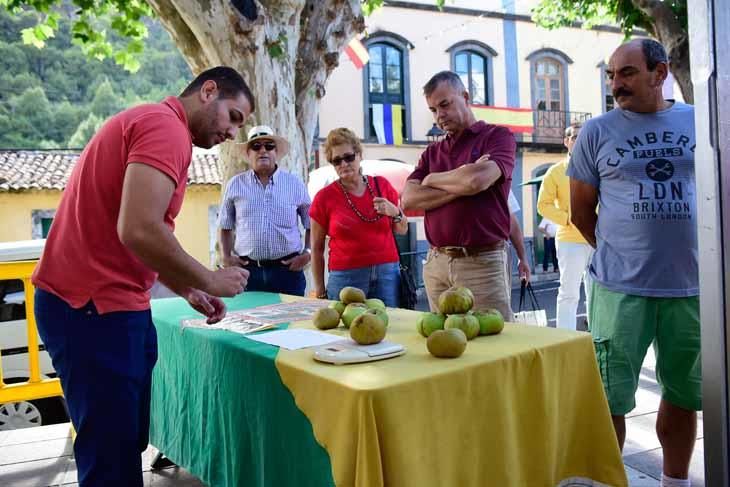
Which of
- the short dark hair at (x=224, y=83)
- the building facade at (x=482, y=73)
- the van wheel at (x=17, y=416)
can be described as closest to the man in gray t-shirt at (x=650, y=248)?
the short dark hair at (x=224, y=83)

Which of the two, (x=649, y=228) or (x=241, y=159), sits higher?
(x=241, y=159)

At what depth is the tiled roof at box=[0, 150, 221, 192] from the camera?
1677 centimetres

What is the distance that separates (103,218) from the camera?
7.06 feet

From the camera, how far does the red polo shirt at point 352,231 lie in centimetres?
445

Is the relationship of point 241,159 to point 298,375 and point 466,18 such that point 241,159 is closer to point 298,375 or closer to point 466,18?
point 298,375

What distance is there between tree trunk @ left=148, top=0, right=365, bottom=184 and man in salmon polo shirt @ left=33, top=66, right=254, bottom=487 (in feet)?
12.3

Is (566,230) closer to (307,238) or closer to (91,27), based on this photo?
(307,238)

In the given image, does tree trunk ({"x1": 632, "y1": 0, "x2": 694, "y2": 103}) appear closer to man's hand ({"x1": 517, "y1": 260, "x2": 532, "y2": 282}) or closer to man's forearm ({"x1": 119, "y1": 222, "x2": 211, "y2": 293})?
man's hand ({"x1": 517, "y1": 260, "x2": 532, "y2": 282})

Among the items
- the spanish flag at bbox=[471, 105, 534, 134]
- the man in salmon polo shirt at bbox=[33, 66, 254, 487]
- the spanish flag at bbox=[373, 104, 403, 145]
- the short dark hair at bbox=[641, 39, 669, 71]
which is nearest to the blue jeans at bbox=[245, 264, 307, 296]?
the man in salmon polo shirt at bbox=[33, 66, 254, 487]

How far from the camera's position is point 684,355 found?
108 inches

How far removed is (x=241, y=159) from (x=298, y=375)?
4333 millimetres

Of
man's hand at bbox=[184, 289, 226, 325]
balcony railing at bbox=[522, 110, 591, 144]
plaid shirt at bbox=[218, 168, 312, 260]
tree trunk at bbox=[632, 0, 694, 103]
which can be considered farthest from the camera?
balcony railing at bbox=[522, 110, 591, 144]

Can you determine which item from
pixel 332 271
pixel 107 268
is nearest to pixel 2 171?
pixel 332 271

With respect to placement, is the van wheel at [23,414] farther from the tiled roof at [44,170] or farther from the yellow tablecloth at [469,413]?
the tiled roof at [44,170]
